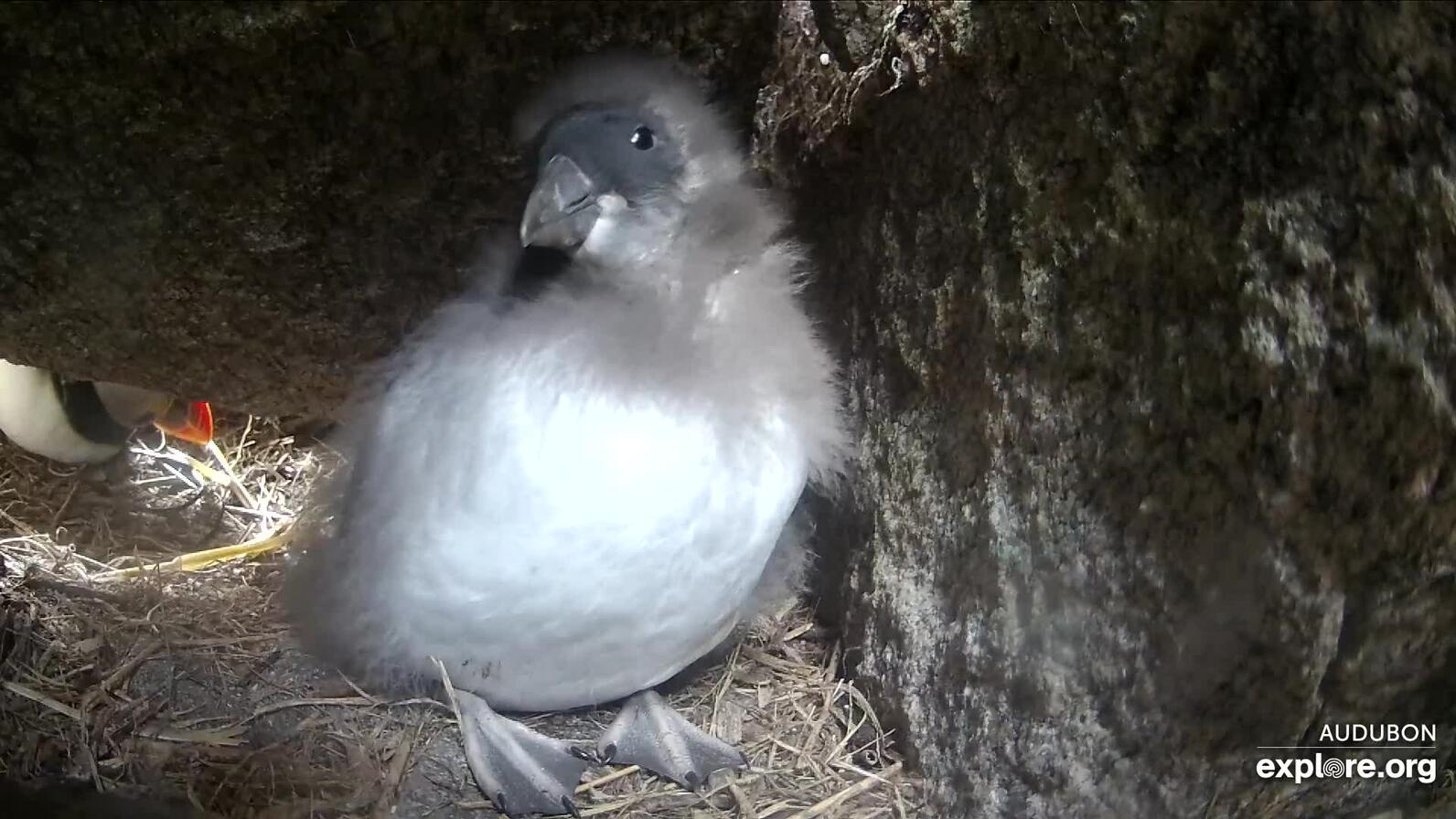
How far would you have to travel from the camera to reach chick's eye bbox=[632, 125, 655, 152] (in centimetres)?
109

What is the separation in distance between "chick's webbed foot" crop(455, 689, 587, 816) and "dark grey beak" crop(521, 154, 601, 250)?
0.52 meters

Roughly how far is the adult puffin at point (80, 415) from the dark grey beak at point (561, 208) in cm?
90

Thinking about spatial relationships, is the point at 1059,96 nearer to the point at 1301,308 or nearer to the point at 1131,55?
the point at 1131,55

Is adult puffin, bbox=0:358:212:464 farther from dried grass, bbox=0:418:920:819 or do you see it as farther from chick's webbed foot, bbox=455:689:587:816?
chick's webbed foot, bbox=455:689:587:816

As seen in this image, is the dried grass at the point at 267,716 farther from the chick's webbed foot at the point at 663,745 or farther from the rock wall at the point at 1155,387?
the rock wall at the point at 1155,387

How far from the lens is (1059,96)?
2.75ft

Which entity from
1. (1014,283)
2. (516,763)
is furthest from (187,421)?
(1014,283)

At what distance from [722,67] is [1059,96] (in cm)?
49
